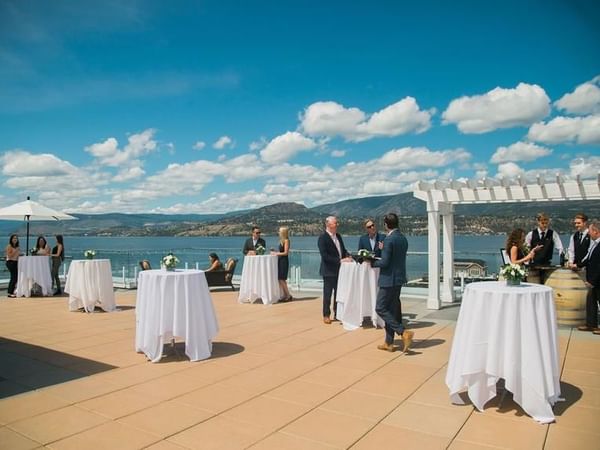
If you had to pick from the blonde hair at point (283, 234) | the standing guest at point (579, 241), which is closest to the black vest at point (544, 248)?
the standing guest at point (579, 241)

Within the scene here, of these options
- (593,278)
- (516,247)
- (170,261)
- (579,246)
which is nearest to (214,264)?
(170,261)

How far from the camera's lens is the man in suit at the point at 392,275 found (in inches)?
224

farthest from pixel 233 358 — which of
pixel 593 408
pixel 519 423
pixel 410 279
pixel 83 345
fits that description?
pixel 410 279

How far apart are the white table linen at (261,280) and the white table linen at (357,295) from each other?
Result: 9.24ft

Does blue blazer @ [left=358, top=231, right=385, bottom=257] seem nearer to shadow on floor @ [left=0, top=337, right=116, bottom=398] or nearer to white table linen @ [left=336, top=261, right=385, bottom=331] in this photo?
white table linen @ [left=336, top=261, right=385, bottom=331]

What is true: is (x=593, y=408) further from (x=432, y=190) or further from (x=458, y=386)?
(x=432, y=190)

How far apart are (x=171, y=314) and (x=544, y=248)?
611cm

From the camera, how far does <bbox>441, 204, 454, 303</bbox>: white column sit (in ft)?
32.5

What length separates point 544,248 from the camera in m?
7.96

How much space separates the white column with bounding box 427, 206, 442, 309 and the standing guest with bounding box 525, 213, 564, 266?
1697 millimetres

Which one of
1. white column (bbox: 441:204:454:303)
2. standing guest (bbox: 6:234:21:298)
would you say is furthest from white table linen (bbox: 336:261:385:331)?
standing guest (bbox: 6:234:21:298)

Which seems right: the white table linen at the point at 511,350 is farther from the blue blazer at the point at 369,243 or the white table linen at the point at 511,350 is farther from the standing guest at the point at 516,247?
the blue blazer at the point at 369,243

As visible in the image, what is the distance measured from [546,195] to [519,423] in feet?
19.0

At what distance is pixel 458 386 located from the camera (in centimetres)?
402
